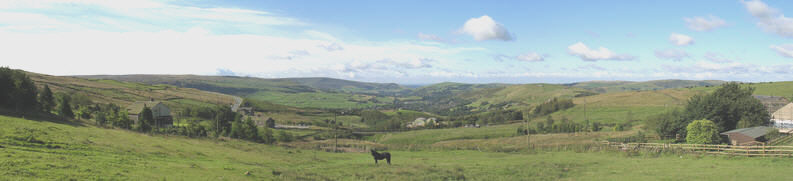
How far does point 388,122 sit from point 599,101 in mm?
91580

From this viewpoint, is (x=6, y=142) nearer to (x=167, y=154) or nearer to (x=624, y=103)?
(x=167, y=154)

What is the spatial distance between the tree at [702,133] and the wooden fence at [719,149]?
9.23 m

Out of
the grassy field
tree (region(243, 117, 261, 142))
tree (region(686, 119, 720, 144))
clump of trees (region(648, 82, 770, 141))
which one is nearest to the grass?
tree (region(243, 117, 261, 142))

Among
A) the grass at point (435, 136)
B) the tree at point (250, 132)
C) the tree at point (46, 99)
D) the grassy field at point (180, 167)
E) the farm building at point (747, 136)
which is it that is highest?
the tree at point (46, 99)

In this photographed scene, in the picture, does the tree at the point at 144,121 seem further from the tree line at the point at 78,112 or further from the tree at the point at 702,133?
the tree at the point at 702,133

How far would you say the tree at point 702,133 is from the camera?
52456mm

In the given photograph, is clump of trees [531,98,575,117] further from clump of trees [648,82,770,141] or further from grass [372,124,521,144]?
clump of trees [648,82,770,141]

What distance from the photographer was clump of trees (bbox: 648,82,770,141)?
66.2m

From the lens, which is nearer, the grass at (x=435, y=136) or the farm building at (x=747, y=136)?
the farm building at (x=747, y=136)

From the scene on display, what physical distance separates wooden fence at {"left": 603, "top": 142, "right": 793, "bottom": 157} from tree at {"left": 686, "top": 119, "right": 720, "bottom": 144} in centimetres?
923

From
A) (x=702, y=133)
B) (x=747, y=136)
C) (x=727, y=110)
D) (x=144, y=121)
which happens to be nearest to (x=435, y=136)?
(x=727, y=110)

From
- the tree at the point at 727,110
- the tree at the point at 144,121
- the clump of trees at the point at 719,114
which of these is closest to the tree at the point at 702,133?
the clump of trees at the point at 719,114

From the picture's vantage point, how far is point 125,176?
769 inches

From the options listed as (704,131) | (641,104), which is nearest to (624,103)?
(641,104)
